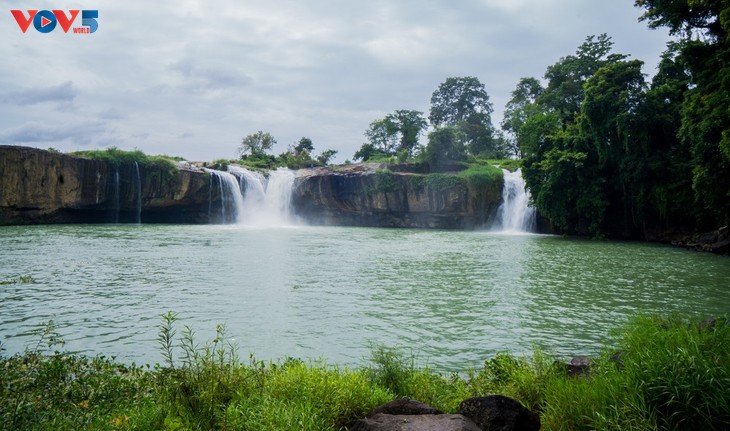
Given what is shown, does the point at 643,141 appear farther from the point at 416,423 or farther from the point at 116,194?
the point at 116,194

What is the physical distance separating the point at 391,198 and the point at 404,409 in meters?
39.4

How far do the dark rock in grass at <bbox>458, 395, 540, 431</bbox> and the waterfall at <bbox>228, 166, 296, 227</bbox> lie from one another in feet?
124

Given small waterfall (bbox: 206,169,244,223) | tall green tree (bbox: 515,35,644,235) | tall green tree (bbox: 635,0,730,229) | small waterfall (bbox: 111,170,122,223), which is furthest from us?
small waterfall (bbox: 206,169,244,223)

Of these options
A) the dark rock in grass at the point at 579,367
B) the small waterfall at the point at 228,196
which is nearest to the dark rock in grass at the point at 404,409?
the dark rock in grass at the point at 579,367

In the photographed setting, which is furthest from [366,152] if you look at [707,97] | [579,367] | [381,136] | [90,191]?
[579,367]

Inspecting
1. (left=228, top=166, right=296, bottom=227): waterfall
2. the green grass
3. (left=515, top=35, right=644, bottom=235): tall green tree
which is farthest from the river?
(left=228, top=166, right=296, bottom=227): waterfall

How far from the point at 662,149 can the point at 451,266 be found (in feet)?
59.3

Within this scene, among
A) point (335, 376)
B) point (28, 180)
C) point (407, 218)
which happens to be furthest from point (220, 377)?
point (407, 218)

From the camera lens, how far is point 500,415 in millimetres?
3359

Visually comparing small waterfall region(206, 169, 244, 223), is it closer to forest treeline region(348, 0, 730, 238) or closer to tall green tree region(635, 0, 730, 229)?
forest treeline region(348, 0, 730, 238)

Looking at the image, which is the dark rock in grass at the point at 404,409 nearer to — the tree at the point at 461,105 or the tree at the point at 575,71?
the tree at the point at 575,71

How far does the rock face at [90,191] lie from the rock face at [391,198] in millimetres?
9294

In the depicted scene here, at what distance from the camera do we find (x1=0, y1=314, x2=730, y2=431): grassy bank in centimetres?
320

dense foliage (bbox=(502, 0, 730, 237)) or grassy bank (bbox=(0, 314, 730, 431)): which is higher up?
dense foliage (bbox=(502, 0, 730, 237))
